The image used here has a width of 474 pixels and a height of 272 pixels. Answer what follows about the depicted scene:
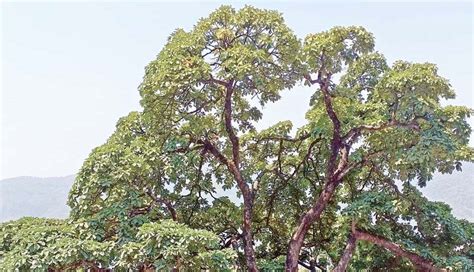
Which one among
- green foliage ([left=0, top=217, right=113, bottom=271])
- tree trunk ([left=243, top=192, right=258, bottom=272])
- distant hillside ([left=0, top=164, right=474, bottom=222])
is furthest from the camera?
distant hillside ([left=0, top=164, right=474, bottom=222])

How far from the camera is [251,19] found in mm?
7953

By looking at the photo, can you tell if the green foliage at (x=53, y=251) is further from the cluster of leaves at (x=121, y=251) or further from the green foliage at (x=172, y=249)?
the green foliage at (x=172, y=249)

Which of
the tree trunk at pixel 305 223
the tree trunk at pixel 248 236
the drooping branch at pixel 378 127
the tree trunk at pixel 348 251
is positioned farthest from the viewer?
the tree trunk at pixel 305 223

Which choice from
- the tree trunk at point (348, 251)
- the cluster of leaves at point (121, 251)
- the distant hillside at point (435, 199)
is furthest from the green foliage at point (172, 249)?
the distant hillside at point (435, 199)

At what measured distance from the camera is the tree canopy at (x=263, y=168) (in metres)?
7.00

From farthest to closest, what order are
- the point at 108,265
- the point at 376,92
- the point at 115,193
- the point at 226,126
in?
the point at 226,126 → the point at 376,92 → the point at 115,193 → the point at 108,265

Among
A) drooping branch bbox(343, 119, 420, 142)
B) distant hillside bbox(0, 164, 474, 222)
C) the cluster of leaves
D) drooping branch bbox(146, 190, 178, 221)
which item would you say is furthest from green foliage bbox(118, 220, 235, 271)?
distant hillside bbox(0, 164, 474, 222)

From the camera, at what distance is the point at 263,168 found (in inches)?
385

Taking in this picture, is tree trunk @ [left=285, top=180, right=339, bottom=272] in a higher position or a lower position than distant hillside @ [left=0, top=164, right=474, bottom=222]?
lower

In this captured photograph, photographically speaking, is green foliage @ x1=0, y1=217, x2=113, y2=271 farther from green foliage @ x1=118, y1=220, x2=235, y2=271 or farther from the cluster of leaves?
green foliage @ x1=118, y1=220, x2=235, y2=271

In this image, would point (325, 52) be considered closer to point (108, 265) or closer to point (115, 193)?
point (115, 193)

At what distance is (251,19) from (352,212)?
364cm

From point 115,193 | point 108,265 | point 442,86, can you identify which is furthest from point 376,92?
point 108,265

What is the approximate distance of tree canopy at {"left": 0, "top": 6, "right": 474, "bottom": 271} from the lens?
7.00 m
